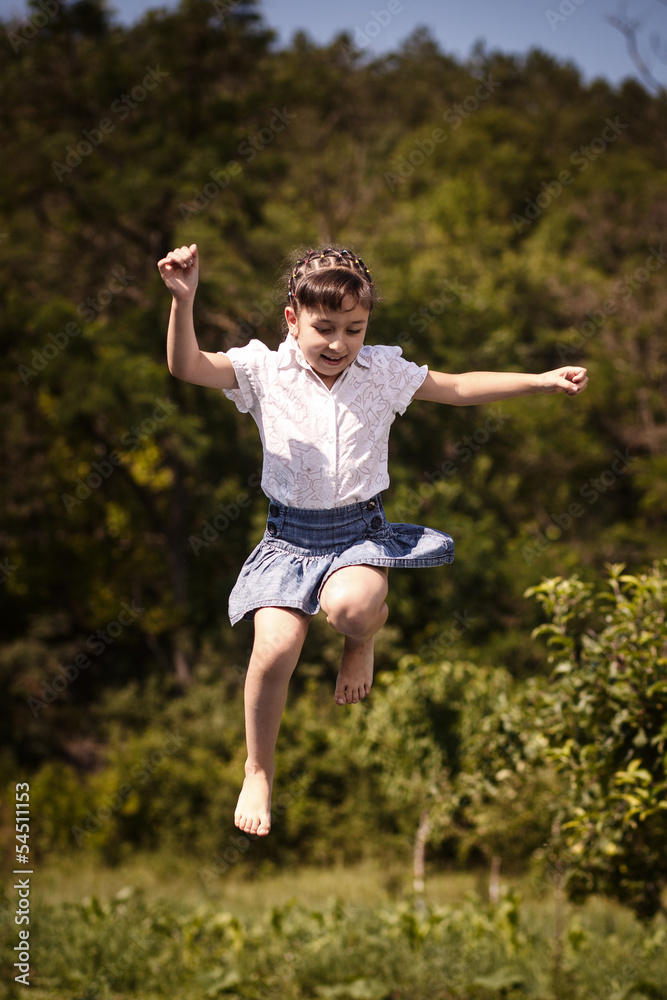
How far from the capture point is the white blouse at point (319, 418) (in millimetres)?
2910

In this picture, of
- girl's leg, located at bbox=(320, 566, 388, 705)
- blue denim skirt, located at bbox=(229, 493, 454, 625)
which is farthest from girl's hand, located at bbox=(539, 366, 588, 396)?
girl's leg, located at bbox=(320, 566, 388, 705)

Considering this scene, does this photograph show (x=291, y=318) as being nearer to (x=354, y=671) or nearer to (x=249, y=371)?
(x=249, y=371)

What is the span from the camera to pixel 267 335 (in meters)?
15.8

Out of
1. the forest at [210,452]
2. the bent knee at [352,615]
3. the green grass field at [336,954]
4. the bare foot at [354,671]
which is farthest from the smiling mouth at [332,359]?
the forest at [210,452]

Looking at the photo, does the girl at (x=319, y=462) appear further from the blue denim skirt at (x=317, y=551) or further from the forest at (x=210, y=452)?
the forest at (x=210, y=452)

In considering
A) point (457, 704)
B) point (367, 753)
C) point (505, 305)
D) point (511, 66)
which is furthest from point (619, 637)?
point (511, 66)

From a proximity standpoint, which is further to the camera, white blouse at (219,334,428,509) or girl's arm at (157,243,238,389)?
white blouse at (219,334,428,509)

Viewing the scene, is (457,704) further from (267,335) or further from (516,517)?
(516,517)

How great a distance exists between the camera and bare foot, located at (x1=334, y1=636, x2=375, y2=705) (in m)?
3.06

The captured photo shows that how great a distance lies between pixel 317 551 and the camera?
295 centimetres

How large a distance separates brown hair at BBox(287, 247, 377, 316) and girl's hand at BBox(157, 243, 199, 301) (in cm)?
34

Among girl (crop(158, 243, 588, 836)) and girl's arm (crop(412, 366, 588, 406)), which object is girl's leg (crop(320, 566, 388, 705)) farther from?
girl's arm (crop(412, 366, 588, 406))

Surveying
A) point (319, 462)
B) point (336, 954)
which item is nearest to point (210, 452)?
point (336, 954)

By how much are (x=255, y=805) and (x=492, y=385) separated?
4.97 ft
